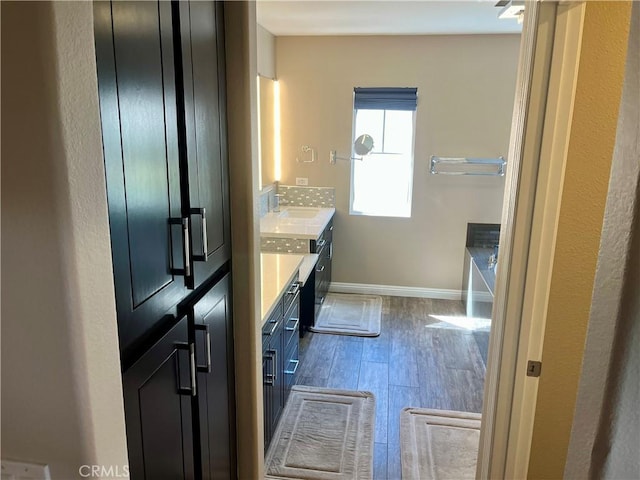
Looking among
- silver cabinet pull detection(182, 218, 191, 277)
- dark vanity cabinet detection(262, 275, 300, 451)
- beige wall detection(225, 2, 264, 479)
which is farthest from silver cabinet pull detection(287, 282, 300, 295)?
silver cabinet pull detection(182, 218, 191, 277)

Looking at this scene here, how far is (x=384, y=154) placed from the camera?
497cm

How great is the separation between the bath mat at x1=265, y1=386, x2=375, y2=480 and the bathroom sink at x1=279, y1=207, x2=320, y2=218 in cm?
192

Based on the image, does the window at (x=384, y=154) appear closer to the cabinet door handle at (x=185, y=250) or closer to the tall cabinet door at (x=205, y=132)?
the tall cabinet door at (x=205, y=132)

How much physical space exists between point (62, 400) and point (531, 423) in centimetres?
162

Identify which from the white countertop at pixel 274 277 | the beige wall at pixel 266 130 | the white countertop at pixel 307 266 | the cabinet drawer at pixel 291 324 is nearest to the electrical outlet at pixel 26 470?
the white countertop at pixel 274 277

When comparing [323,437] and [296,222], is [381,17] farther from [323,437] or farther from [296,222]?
[323,437]

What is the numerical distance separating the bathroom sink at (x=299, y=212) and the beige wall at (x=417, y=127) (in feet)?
0.93

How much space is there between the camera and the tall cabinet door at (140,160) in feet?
2.95

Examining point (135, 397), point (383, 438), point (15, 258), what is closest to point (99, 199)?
point (15, 258)

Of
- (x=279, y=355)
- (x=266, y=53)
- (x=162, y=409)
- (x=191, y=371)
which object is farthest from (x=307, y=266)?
(x=162, y=409)

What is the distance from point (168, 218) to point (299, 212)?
3.75 meters

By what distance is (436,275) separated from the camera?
5059 millimetres

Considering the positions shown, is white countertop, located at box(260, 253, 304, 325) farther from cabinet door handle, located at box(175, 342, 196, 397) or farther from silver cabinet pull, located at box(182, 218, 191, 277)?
silver cabinet pull, located at box(182, 218, 191, 277)

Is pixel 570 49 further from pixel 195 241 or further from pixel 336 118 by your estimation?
pixel 336 118
